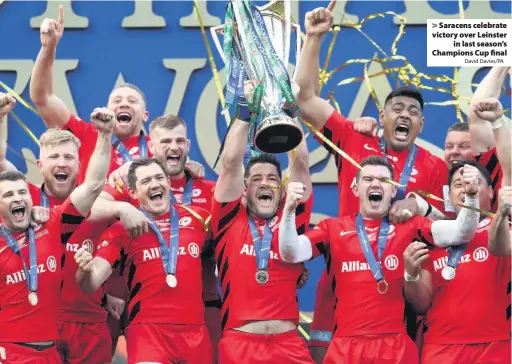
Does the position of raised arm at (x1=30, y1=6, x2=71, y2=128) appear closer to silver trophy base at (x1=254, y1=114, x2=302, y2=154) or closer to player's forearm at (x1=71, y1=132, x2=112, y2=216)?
player's forearm at (x1=71, y1=132, x2=112, y2=216)

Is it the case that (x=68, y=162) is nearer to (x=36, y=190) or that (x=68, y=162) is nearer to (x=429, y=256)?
(x=36, y=190)

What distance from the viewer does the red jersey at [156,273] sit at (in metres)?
7.31

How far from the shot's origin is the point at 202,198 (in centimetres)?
784

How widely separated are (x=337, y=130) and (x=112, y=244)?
4.50ft

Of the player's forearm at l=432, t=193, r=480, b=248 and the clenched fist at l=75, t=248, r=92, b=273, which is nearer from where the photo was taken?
the clenched fist at l=75, t=248, r=92, b=273

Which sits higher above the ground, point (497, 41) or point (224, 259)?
point (497, 41)

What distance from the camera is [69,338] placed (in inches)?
299

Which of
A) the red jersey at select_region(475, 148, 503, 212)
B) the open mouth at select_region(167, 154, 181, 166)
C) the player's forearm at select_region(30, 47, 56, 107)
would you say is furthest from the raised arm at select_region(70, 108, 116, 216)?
the red jersey at select_region(475, 148, 503, 212)

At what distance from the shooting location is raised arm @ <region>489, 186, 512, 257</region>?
699 cm

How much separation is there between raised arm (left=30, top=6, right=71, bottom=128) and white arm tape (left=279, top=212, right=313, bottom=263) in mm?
1544

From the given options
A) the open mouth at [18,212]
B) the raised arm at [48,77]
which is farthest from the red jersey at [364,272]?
the raised arm at [48,77]

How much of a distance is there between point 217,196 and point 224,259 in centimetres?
32

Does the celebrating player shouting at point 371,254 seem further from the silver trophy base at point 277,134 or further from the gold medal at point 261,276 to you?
the silver trophy base at point 277,134

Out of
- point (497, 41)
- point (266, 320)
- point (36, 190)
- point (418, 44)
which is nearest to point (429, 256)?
point (266, 320)
